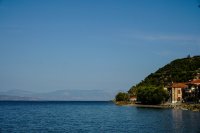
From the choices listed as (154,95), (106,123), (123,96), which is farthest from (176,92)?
(106,123)

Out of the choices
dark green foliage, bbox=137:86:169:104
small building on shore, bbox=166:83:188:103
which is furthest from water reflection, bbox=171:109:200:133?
small building on shore, bbox=166:83:188:103

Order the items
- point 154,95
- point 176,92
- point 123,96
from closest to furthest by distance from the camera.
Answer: point 154,95, point 176,92, point 123,96

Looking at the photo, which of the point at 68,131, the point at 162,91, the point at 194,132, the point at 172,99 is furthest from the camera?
the point at 172,99

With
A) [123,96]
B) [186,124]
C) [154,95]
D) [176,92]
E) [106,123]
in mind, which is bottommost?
[106,123]

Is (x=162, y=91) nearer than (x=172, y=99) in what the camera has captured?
Yes

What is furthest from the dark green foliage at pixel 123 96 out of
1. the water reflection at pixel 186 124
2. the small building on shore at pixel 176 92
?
the water reflection at pixel 186 124

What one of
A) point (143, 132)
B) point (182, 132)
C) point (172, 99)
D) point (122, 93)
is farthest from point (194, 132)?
point (122, 93)

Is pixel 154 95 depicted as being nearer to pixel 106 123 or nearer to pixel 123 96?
pixel 123 96

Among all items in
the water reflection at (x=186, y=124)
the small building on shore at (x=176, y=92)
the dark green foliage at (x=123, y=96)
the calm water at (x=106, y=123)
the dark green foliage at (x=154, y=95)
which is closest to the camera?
the water reflection at (x=186, y=124)

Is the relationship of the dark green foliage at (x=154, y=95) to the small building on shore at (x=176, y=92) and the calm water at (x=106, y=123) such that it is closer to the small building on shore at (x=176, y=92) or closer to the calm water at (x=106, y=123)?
the small building on shore at (x=176, y=92)

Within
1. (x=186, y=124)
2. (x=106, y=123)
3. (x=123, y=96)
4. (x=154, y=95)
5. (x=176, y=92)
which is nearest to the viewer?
(x=186, y=124)

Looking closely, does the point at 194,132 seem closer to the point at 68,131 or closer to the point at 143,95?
the point at 68,131

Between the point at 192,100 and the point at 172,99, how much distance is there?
11401 millimetres

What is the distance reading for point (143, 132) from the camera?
52.2m
